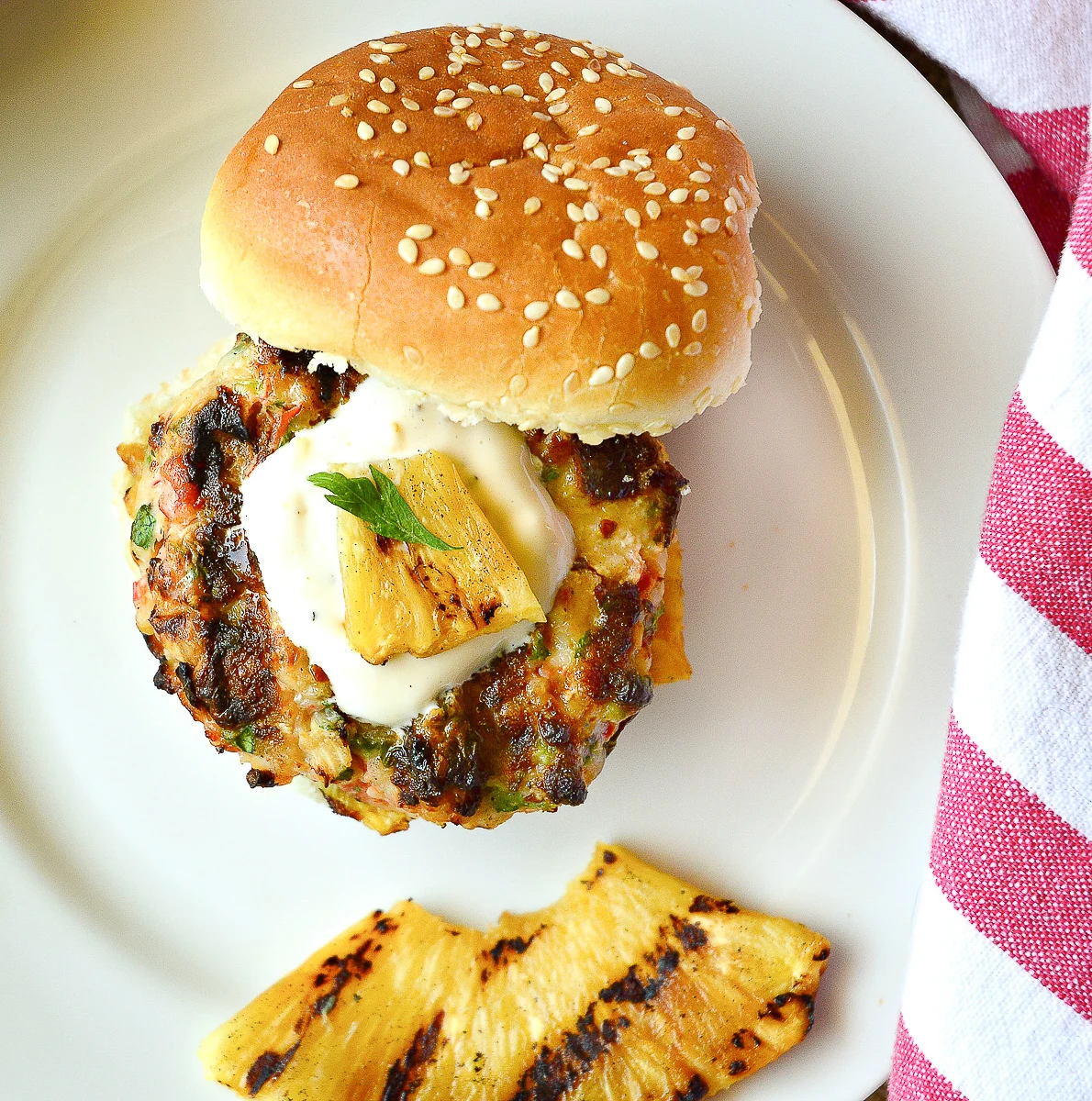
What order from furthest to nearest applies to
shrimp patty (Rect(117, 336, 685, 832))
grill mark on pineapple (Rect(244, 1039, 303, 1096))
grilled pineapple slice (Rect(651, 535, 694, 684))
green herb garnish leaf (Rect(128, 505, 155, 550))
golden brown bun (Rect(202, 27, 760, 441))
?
grilled pineapple slice (Rect(651, 535, 694, 684)), grill mark on pineapple (Rect(244, 1039, 303, 1096)), green herb garnish leaf (Rect(128, 505, 155, 550)), shrimp patty (Rect(117, 336, 685, 832)), golden brown bun (Rect(202, 27, 760, 441))

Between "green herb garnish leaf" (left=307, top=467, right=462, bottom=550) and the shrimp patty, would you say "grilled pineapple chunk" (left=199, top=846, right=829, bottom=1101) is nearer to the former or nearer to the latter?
the shrimp patty

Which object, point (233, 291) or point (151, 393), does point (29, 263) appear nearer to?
point (151, 393)

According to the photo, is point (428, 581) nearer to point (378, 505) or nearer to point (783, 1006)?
point (378, 505)

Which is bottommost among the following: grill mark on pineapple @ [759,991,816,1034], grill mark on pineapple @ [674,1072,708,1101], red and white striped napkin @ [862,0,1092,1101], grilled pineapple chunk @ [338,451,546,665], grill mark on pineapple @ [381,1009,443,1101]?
grill mark on pineapple @ [674,1072,708,1101]

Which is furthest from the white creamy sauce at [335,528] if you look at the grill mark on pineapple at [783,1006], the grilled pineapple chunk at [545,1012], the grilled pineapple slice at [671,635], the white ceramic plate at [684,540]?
the grill mark on pineapple at [783,1006]

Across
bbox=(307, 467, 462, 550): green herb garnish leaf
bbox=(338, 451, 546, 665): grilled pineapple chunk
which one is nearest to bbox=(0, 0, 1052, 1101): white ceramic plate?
bbox=(338, 451, 546, 665): grilled pineapple chunk

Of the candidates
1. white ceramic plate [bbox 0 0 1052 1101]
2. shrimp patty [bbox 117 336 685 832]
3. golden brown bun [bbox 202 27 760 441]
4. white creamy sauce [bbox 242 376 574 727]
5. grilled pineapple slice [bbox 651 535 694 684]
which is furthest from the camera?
white ceramic plate [bbox 0 0 1052 1101]

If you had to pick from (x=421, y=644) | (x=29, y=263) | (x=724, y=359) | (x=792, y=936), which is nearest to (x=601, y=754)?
(x=421, y=644)
